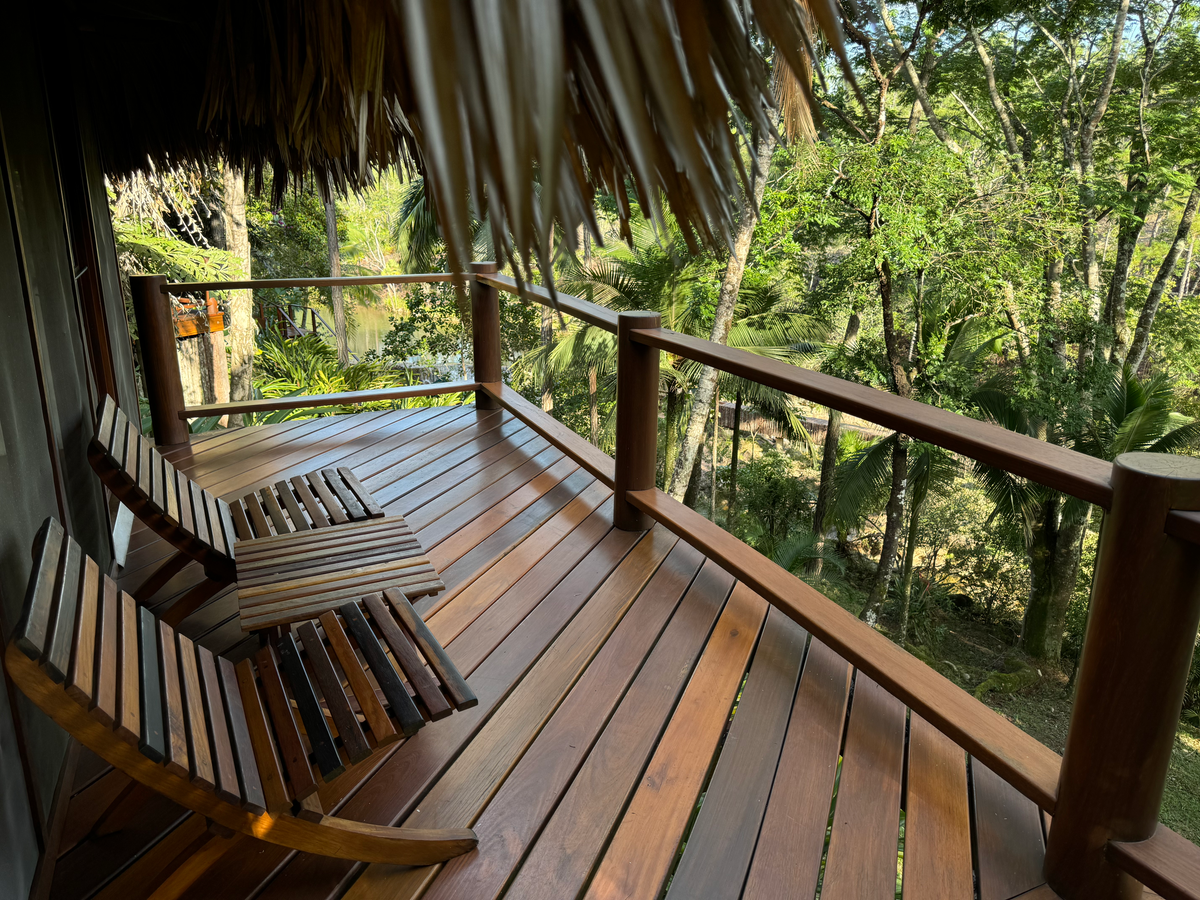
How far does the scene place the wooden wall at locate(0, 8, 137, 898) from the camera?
4.85ft

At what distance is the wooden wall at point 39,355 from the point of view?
1479 millimetres

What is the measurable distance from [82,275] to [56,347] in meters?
1.34

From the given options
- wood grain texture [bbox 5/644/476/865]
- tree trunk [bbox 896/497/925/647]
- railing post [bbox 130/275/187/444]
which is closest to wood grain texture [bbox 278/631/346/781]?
wood grain texture [bbox 5/644/476/865]

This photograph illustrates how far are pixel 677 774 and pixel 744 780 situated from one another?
0.16m

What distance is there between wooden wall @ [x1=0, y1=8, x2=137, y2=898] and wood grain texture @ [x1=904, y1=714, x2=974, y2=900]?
65.8 inches

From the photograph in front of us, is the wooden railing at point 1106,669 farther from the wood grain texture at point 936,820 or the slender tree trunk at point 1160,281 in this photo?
the slender tree trunk at point 1160,281

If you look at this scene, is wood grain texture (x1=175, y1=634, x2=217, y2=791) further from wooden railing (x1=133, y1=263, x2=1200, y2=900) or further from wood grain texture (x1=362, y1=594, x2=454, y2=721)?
wooden railing (x1=133, y1=263, x2=1200, y2=900)

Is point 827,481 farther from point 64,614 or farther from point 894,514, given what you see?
point 64,614

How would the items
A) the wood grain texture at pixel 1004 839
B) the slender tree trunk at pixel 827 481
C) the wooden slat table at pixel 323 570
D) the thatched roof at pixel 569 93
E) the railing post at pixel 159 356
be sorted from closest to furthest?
the thatched roof at pixel 569 93
the wood grain texture at pixel 1004 839
the wooden slat table at pixel 323 570
the railing post at pixel 159 356
the slender tree trunk at pixel 827 481

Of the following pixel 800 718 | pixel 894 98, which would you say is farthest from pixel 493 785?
pixel 894 98

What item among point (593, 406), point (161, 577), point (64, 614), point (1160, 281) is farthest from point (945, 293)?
point (64, 614)

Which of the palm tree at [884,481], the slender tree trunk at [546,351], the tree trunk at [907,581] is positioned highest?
the slender tree trunk at [546,351]

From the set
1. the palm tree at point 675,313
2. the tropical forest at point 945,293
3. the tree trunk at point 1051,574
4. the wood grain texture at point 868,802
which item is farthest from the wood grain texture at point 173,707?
the tree trunk at point 1051,574

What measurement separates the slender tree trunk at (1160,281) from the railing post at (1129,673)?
12531 millimetres
